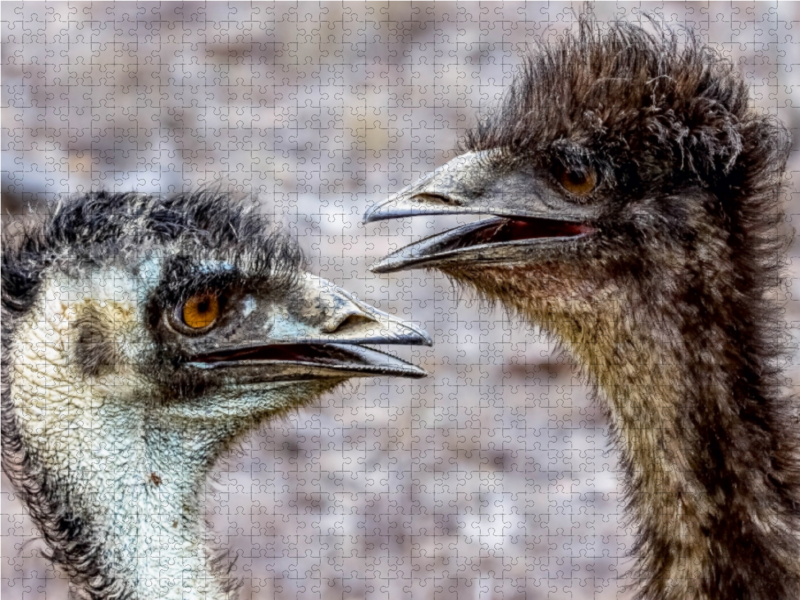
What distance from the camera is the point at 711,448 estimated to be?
3535 millimetres

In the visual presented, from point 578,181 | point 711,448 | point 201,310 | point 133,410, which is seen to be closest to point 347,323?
point 201,310

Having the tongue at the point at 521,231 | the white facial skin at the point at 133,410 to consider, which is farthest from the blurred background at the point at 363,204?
the tongue at the point at 521,231

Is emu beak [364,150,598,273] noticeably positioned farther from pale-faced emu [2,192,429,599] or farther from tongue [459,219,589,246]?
pale-faced emu [2,192,429,599]

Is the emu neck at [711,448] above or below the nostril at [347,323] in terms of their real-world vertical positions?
below

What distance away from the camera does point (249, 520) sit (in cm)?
554

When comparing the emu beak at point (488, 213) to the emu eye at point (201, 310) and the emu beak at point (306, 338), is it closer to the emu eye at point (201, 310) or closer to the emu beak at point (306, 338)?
the emu beak at point (306, 338)

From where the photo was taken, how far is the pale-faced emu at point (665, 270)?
11.5ft

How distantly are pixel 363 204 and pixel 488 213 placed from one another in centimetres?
370

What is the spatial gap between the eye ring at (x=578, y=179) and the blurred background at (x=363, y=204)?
865 millimetres

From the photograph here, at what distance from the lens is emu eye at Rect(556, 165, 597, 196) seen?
11.8 ft

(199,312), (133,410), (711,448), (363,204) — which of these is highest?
(199,312)

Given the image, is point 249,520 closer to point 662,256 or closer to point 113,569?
point 113,569

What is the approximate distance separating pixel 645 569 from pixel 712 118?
125cm

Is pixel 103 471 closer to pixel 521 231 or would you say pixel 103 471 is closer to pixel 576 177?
pixel 521 231
